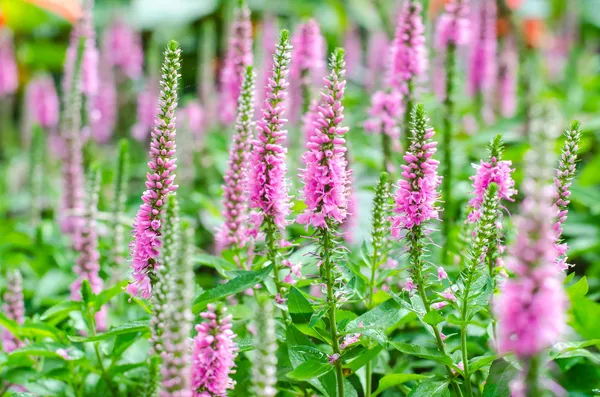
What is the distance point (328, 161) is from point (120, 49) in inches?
212

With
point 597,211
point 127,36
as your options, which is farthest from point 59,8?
point 597,211

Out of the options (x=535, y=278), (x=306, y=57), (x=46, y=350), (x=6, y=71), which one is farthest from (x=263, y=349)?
(x=6, y=71)

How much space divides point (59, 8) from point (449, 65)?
6.09 m

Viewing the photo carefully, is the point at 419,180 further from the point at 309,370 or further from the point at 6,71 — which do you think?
the point at 6,71

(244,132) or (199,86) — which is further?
(199,86)

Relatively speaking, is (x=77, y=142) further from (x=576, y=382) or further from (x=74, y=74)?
(x=576, y=382)

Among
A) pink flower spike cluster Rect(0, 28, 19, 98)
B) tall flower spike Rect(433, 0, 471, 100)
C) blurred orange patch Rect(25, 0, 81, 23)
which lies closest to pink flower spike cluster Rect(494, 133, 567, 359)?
tall flower spike Rect(433, 0, 471, 100)

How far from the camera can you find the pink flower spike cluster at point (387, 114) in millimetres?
3467

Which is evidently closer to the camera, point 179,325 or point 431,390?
point 179,325

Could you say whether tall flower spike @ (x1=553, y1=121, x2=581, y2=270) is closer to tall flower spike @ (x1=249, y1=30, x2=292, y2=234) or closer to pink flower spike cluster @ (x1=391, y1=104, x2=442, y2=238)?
pink flower spike cluster @ (x1=391, y1=104, x2=442, y2=238)

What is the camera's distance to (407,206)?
193cm

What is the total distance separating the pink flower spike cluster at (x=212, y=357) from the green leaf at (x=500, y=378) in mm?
811

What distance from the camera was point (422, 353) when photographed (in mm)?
1958

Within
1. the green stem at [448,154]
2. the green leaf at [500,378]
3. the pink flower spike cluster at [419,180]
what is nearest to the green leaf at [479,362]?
the green leaf at [500,378]
